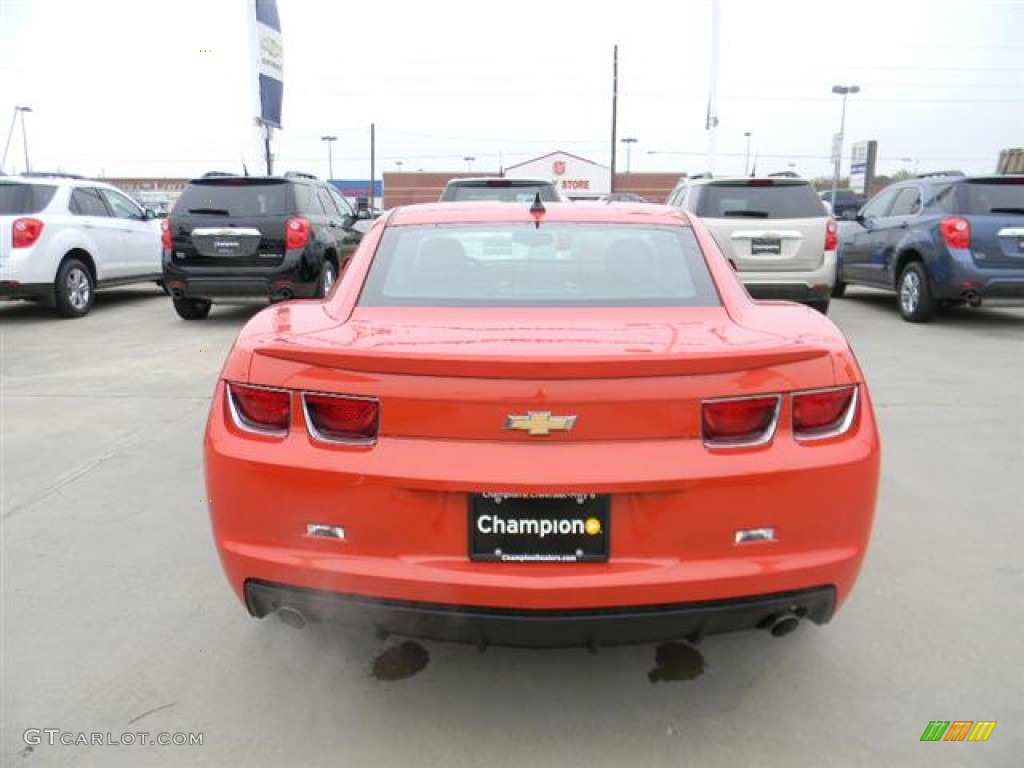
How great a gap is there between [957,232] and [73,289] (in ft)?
35.1

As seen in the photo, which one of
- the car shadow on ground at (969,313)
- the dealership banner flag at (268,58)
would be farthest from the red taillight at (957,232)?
the dealership banner flag at (268,58)

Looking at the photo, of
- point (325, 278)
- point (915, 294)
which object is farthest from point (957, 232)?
point (325, 278)

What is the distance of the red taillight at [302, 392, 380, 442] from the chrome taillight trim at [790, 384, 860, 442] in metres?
1.16

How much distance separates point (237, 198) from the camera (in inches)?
385

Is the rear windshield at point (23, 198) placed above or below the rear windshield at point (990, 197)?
below

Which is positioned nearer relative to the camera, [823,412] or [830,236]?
[823,412]

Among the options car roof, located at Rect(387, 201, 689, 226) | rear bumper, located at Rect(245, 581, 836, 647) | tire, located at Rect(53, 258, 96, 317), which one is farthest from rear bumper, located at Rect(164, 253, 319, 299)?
rear bumper, located at Rect(245, 581, 836, 647)

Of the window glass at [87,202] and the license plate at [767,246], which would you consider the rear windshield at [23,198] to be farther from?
the license plate at [767,246]

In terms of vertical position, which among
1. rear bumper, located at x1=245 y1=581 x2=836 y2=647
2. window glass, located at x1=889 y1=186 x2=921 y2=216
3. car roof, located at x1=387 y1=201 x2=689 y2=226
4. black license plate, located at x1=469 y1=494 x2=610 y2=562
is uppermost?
window glass, located at x1=889 y1=186 x2=921 y2=216

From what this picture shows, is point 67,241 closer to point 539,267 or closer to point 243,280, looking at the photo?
point 243,280

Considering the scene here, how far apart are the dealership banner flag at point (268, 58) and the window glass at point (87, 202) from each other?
24.8ft

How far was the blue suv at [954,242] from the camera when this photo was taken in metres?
8.98

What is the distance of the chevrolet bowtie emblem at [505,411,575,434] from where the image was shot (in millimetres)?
2178

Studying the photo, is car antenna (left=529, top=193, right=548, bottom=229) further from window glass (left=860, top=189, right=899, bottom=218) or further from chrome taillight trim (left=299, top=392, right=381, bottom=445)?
window glass (left=860, top=189, right=899, bottom=218)
